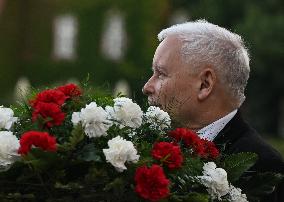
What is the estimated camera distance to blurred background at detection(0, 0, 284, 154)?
3425 cm

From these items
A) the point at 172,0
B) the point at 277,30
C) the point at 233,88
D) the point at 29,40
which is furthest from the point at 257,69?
the point at 233,88

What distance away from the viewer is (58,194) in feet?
11.3

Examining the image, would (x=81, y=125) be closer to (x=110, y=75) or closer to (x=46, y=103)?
(x=46, y=103)

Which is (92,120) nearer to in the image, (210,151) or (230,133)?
(210,151)

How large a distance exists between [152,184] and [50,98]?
0.53 metres

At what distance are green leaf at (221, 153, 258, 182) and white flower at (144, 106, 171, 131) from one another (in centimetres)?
28

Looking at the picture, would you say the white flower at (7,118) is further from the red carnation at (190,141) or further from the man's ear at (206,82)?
the man's ear at (206,82)

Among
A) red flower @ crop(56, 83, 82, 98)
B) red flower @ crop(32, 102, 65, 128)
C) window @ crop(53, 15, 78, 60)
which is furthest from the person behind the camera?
window @ crop(53, 15, 78, 60)

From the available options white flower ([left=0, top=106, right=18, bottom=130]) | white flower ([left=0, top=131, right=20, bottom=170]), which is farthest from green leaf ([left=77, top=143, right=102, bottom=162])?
Result: white flower ([left=0, top=106, right=18, bottom=130])

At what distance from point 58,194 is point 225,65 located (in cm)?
150

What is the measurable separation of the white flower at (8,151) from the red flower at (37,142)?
59mm

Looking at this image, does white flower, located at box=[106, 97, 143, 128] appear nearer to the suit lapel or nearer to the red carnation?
the red carnation

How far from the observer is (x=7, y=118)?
12.1 ft

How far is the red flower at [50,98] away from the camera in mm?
3682
